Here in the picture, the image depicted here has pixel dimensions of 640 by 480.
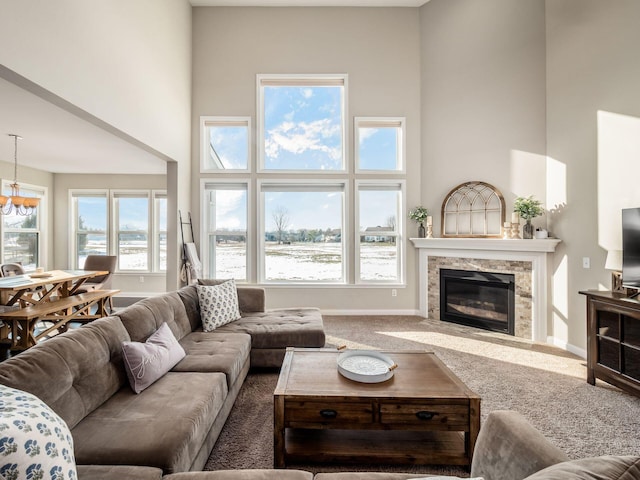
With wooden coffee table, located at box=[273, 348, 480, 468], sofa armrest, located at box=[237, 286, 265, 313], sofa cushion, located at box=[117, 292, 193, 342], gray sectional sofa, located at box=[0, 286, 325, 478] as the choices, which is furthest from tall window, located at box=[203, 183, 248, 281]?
wooden coffee table, located at box=[273, 348, 480, 468]

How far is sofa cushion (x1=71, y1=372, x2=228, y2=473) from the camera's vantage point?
1273mm

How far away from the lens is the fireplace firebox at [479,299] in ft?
13.5

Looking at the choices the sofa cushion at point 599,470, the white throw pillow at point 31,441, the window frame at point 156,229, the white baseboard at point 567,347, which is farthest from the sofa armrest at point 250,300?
the window frame at point 156,229

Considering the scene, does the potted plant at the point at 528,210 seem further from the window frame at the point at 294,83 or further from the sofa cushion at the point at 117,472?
the sofa cushion at the point at 117,472

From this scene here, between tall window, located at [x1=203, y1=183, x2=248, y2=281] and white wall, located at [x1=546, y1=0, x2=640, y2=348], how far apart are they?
4440mm

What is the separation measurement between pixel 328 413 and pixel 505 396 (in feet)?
5.61

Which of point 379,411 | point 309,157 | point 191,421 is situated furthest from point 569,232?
point 191,421

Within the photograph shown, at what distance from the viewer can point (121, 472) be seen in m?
1.16

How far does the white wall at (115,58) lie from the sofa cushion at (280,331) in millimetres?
2323

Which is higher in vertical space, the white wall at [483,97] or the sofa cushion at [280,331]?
the white wall at [483,97]

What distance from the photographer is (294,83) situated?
5039 millimetres

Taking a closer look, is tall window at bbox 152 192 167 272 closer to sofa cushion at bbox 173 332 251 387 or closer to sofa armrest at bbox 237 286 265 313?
sofa armrest at bbox 237 286 265 313

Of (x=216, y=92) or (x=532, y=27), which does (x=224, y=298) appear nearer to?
(x=216, y=92)

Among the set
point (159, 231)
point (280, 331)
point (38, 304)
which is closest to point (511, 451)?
point (280, 331)
